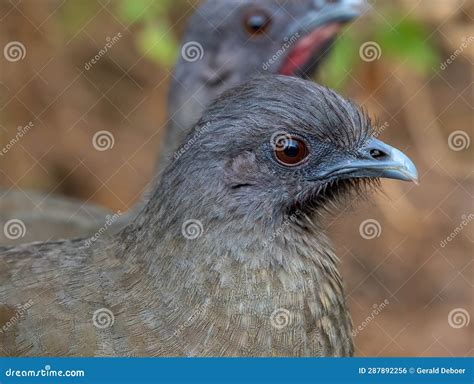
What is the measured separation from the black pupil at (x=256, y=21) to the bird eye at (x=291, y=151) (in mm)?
2090

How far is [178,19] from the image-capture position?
6.94 m

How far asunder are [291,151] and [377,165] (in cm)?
37

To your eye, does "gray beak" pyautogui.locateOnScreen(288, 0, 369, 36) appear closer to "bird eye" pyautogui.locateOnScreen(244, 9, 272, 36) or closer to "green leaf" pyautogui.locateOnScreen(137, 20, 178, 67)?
"bird eye" pyautogui.locateOnScreen(244, 9, 272, 36)

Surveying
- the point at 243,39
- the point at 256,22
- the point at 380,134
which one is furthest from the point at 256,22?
the point at 380,134

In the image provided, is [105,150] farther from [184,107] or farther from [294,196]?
[294,196]

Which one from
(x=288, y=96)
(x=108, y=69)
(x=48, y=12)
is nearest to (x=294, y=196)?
(x=288, y=96)

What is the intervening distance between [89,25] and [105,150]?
4.31 feet

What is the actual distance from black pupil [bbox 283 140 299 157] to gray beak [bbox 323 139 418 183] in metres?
0.18

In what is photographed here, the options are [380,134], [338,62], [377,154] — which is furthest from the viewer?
[380,134]

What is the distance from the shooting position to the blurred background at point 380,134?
7.36m

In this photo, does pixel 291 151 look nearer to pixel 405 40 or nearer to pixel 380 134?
pixel 405 40

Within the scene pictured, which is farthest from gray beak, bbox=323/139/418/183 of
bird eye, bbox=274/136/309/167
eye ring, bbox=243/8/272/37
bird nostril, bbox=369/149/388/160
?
eye ring, bbox=243/8/272/37

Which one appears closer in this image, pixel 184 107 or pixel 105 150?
pixel 184 107

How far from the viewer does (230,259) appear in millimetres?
3773
